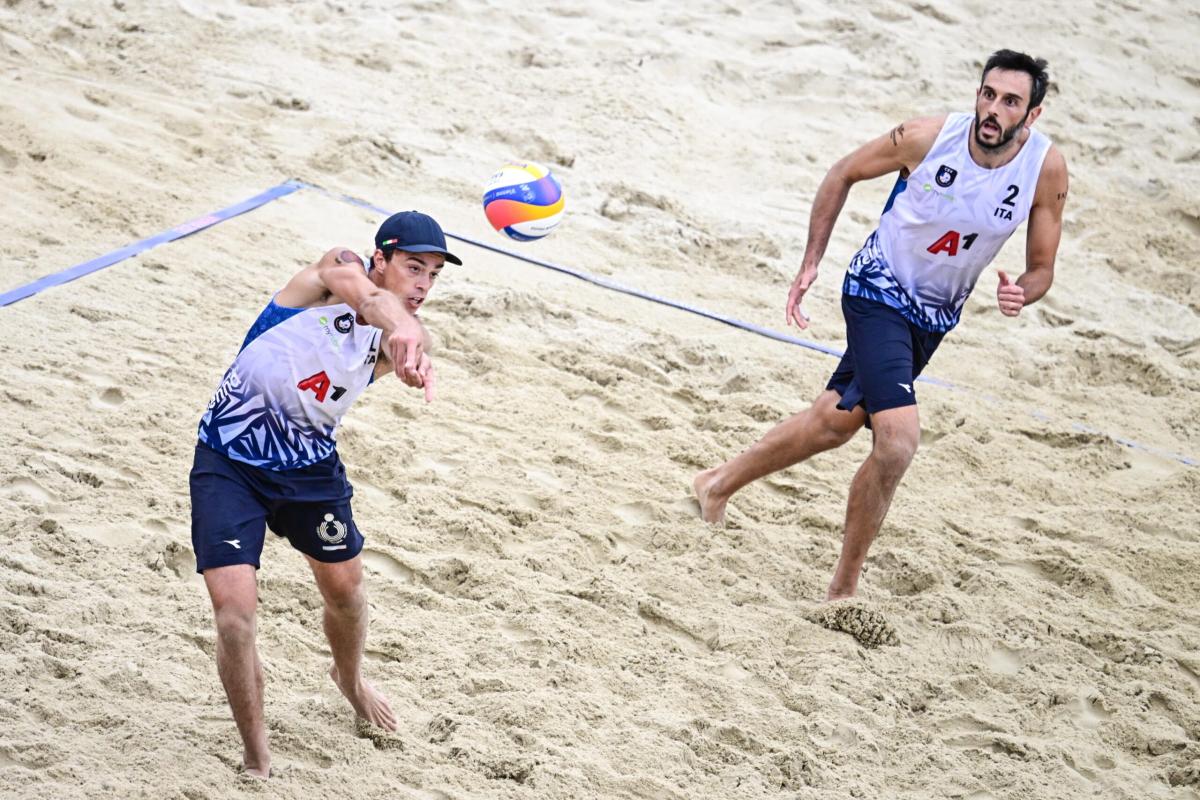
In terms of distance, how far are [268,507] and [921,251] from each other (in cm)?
258

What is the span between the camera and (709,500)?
5562 mm

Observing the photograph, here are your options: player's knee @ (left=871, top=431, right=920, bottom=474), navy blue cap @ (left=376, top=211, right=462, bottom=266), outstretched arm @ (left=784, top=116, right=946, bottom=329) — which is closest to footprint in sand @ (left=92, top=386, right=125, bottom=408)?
navy blue cap @ (left=376, top=211, right=462, bottom=266)

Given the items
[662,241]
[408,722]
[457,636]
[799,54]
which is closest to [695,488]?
[457,636]

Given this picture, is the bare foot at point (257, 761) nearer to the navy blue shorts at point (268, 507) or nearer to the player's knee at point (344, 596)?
the player's knee at point (344, 596)

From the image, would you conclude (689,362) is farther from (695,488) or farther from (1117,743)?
(1117,743)

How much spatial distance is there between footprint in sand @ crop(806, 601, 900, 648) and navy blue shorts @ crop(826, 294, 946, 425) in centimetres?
73

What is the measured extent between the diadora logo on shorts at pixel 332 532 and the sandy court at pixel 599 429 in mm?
626

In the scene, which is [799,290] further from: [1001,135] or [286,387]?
[286,387]

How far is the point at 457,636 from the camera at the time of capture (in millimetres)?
4621

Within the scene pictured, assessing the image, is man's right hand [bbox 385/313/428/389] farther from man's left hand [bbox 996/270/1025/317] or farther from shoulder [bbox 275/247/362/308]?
man's left hand [bbox 996/270/1025/317]

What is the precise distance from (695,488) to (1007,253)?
397cm

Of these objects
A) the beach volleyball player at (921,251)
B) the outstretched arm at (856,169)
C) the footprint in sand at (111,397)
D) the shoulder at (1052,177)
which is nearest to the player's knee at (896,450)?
the beach volleyball player at (921,251)

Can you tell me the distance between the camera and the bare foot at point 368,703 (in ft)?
13.4

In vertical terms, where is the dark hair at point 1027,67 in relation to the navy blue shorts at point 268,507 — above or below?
above
